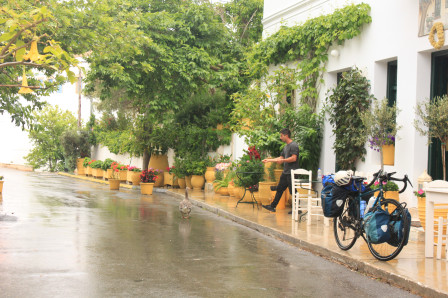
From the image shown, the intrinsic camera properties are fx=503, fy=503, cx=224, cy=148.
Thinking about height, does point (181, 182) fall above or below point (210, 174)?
below

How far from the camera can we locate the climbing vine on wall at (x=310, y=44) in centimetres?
1209

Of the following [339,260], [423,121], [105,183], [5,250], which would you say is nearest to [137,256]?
[5,250]

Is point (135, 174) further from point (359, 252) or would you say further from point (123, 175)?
point (359, 252)

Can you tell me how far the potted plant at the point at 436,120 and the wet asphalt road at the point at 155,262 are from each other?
3483 millimetres

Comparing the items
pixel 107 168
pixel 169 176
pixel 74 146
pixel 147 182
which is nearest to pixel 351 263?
pixel 147 182

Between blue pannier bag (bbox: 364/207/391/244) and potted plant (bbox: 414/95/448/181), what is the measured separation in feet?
8.87

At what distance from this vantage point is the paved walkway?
6.07 m

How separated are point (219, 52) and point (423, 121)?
1302 centimetres

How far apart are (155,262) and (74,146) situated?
28.6 meters

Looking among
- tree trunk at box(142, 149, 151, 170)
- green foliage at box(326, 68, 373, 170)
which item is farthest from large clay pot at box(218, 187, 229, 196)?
tree trunk at box(142, 149, 151, 170)

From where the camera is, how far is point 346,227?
26.4 feet

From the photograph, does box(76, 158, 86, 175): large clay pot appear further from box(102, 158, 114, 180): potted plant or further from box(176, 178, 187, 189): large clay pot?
box(176, 178, 187, 189): large clay pot

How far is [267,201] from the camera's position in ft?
46.7

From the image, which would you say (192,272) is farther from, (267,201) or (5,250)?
(267,201)
